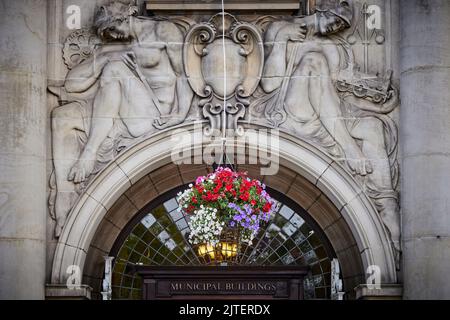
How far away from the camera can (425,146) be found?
15.6 metres

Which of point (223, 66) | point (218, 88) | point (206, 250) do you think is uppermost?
point (223, 66)

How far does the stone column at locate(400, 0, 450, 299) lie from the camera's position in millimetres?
15344

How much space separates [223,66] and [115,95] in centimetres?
147

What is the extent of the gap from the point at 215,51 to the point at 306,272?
10.4ft

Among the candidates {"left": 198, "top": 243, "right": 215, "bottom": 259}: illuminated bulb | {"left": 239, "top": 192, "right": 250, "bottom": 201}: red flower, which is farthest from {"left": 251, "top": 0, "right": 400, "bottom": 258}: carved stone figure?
{"left": 198, "top": 243, "right": 215, "bottom": 259}: illuminated bulb

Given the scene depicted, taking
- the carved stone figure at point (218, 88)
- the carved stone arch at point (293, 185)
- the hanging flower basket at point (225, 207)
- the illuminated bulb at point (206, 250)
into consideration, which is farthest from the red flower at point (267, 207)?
the carved stone figure at point (218, 88)

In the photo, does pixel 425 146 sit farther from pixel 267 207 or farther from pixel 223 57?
pixel 223 57

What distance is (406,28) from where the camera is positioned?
16.0 meters

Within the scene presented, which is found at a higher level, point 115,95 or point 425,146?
point 115,95

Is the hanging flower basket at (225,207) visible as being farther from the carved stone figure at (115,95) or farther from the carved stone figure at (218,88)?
the carved stone figure at (115,95)

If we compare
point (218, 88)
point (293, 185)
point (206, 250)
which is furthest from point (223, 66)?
point (206, 250)

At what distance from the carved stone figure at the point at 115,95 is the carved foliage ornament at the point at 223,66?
0.19m

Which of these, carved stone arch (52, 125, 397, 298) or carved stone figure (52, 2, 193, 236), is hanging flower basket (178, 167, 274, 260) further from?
carved stone figure (52, 2, 193, 236)

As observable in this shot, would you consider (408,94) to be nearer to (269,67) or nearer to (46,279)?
(269,67)
